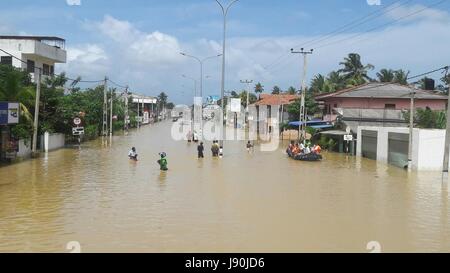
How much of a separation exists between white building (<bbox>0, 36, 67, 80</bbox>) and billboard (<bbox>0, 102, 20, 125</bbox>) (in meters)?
18.7

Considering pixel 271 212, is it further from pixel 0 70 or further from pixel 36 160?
pixel 0 70

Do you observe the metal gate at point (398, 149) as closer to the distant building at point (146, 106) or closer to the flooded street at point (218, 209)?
the flooded street at point (218, 209)

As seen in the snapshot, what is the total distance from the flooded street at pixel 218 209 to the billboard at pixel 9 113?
94.4 inches

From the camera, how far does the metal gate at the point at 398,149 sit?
105 ft

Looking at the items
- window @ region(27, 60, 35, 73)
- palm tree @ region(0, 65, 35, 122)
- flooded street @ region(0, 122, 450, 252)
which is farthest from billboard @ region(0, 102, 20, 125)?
window @ region(27, 60, 35, 73)

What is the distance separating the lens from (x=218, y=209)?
16438mm

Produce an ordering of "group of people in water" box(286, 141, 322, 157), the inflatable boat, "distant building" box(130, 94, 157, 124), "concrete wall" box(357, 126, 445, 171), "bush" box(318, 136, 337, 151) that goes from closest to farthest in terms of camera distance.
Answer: "concrete wall" box(357, 126, 445, 171) → the inflatable boat → "group of people in water" box(286, 141, 322, 157) → "bush" box(318, 136, 337, 151) → "distant building" box(130, 94, 157, 124)

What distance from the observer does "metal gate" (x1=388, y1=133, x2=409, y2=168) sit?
32.0 metres

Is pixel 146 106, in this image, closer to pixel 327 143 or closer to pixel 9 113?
pixel 327 143

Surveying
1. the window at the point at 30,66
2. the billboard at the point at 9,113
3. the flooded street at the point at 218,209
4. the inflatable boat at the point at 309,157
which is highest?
the window at the point at 30,66

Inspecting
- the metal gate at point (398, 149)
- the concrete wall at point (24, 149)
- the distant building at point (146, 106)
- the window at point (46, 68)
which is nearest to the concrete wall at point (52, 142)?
the concrete wall at point (24, 149)

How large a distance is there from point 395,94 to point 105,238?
44556 millimetres

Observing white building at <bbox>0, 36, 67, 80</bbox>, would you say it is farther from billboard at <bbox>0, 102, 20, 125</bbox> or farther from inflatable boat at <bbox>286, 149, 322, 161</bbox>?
inflatable boat at <bbox>286, 149, 322, 161</bbox>
